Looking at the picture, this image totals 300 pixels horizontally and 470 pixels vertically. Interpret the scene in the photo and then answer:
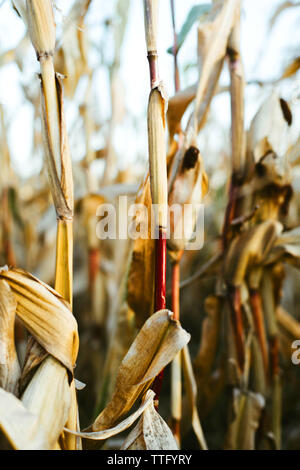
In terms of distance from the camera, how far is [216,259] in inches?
24.7

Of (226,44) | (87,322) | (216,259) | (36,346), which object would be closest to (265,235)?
(216,259)

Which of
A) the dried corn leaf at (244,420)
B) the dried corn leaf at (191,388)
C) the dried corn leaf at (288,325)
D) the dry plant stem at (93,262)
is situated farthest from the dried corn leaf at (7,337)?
the dry plant stem at (93,262)

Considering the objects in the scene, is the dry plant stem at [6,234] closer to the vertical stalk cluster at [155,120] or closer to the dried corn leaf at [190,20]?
the dried corn leaf at [190,20]

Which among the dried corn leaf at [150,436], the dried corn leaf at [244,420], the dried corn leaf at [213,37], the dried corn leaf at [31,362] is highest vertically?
the dried corn leaf at [213,37]

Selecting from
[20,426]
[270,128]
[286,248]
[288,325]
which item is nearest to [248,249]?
[286,248]

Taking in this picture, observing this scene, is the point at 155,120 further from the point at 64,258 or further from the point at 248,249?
the point at 248,249

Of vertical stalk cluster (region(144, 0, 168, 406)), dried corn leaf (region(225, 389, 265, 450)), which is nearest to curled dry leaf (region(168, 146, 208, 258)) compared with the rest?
vertical stalk cluster (region(144, 0, 168, 406))

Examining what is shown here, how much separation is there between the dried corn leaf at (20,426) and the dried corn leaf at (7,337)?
32mm

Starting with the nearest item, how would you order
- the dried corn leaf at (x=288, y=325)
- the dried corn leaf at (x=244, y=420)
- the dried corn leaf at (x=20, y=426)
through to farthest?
1. the dried corn leaf at (x=20, y=426)
2. the dried corn leaf at (x=244, y=420)
3. the dried corn leaf at (x=288, y=325)

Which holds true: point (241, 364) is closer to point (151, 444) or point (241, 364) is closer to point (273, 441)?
point (273, 441)

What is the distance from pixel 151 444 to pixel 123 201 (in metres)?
0.56

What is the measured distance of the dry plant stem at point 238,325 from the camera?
1.91 ft

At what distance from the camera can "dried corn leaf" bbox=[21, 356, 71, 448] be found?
30cm

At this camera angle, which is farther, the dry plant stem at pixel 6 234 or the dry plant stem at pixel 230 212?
the dry plant stem at pixel 6 234
